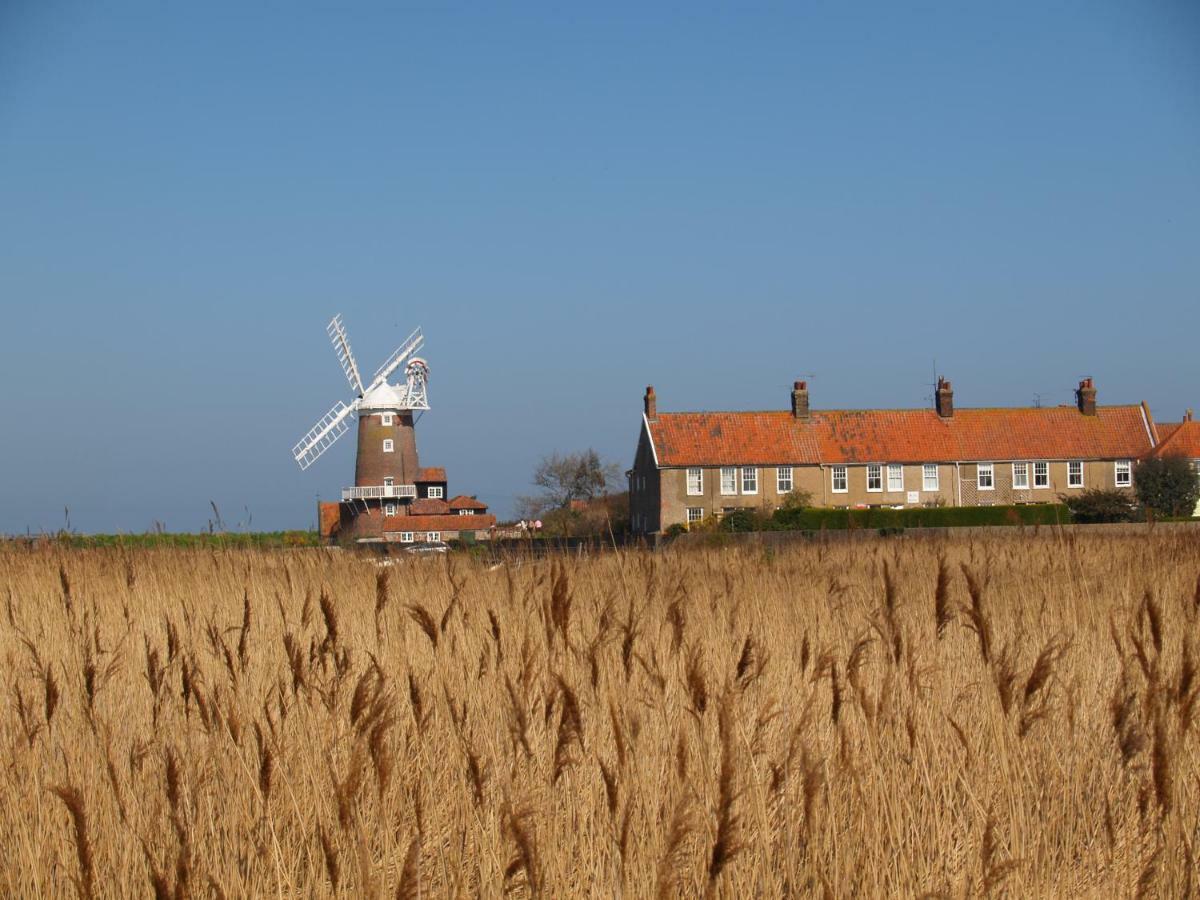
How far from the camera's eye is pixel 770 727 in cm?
407

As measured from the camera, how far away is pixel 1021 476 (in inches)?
2191

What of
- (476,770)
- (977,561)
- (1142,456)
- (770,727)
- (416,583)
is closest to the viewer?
(476,770)

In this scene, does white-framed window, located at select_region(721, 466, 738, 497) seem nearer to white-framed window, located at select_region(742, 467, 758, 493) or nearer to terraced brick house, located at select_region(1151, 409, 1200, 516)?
white-framed window, located at select_region(742, 467, 758, 493)

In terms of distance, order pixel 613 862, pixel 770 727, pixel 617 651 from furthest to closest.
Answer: pixel 617 651, pixel 770 727, pixel 613 862

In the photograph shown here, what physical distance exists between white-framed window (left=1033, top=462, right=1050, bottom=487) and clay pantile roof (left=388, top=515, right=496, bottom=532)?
78.6ft

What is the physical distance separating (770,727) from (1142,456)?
183 ft

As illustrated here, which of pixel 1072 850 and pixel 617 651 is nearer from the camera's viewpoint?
pixel 1072 850

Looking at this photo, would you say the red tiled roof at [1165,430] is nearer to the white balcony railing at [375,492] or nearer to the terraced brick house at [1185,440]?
the terraced brick house at [1185,440]

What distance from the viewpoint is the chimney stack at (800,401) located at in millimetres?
56906

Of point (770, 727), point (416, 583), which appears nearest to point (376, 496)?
point (416, 583)

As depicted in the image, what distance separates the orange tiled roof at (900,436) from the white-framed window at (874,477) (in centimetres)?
34

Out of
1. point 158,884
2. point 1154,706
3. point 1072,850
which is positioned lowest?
point 1072,850

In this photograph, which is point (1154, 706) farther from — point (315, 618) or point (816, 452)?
point (816, 452)

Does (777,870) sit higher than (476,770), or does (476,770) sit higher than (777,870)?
(476,770)
